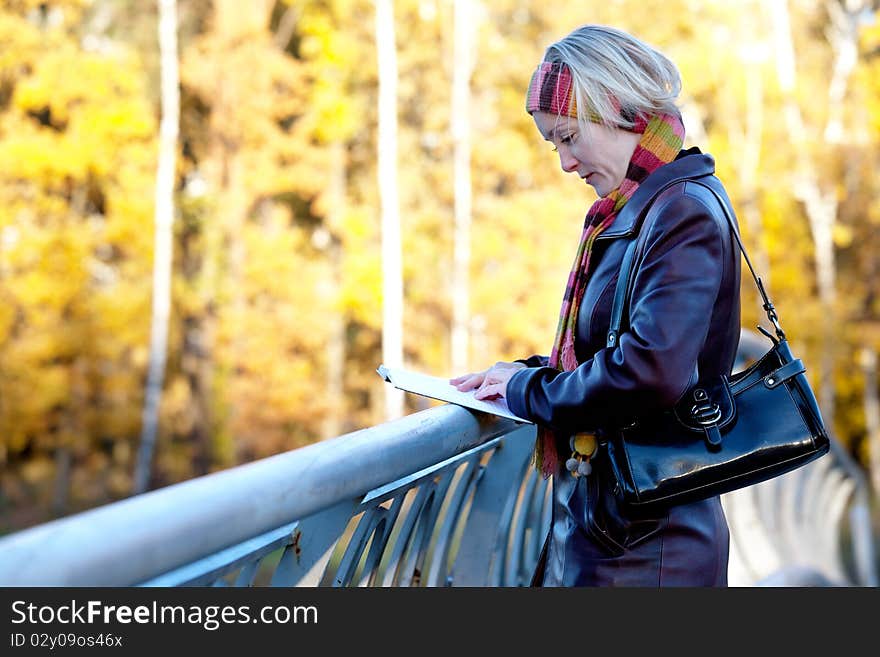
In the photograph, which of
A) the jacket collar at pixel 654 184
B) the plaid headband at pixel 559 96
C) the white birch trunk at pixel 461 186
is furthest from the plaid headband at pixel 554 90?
the white birch trunk at pixel 461 186

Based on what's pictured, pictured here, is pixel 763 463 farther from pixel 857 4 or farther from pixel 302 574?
pixel 857 4

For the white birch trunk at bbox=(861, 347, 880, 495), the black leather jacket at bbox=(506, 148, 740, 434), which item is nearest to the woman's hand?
the black leather jacket at bbox=(506, 148, 740, 434)

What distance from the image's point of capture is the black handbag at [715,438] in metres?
1.73

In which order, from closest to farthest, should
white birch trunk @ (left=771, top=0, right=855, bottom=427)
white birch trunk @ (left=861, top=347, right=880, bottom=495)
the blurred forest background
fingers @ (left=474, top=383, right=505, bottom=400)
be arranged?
fingers @ (left=474, top=383, right=505, bottom=400) → the blurred forest background → white birch trunk @ (left=771, top=0, right=855, bottom=427) → white birch trunk @ (left=861, top=347, right=880, bottom=495)

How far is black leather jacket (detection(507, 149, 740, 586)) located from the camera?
1656mm

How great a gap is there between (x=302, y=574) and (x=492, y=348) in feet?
58.2

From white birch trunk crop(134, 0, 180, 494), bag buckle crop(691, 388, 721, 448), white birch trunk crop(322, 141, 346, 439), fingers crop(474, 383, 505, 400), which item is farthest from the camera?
white birch trunk crop(322, 141, 346, 439)

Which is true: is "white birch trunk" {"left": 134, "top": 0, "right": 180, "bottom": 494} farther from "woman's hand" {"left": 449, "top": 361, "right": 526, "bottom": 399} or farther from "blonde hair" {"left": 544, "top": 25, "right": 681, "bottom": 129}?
"blonde hair" {"left": 544, "top": 25, "right": 681, "bottom": 129}

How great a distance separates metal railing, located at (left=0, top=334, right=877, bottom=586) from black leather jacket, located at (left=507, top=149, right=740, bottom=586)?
22cm

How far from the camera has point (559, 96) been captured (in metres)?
1.83

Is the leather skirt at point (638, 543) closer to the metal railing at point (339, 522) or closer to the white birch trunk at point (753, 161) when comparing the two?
Result: the metal railing at point (339, 522)

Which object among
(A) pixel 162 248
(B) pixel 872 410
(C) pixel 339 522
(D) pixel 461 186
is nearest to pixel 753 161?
(B) pixel 872 410

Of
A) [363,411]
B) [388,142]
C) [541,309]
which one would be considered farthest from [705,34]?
[363,411]

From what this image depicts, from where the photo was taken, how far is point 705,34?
2138 cm
